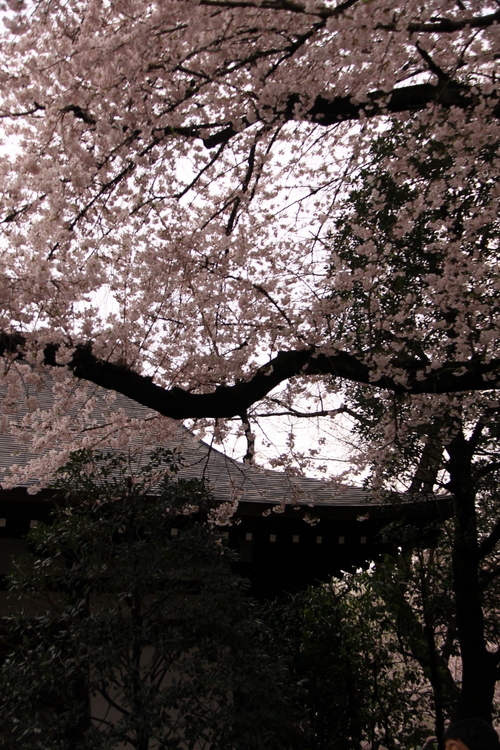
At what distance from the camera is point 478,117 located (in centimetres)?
317

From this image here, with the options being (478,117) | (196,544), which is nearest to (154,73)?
(478,117)

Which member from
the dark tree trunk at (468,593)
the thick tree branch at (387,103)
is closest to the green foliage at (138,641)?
the thick tree branch at (387,103)

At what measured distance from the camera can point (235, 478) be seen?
196 inches

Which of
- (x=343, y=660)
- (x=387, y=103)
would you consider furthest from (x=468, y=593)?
(x=387, y=103)

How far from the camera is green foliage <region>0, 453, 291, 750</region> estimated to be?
281 centimetres

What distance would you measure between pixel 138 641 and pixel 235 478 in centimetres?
205

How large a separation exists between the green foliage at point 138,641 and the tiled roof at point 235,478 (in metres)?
0.65

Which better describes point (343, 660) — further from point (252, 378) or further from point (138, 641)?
point (252, 378)

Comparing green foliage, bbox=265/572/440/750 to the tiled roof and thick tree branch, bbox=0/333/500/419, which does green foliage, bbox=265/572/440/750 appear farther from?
thick tree branch, bbox=0/333/500/419

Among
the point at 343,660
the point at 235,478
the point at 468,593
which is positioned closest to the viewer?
the point at 235,478

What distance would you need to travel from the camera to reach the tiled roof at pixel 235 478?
4395 millimetres

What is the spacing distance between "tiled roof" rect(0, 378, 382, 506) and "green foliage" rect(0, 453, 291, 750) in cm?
65

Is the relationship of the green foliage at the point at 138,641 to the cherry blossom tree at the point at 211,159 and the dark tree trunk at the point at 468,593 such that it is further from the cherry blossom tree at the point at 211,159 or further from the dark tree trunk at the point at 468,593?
the dark tree trunk at the point at 468,593

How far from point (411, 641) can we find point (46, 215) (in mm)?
4924
